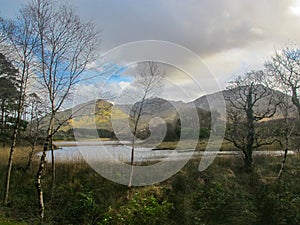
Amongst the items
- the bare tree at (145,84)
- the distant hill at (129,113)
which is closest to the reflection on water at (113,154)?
the distant hill at (129,113)

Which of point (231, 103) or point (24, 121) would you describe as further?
point (231, 103)

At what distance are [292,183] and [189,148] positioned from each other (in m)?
6.15

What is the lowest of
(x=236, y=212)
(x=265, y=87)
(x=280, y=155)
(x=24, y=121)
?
(x=236, y=212)

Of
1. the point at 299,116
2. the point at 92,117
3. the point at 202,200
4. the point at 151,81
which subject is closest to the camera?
the point at 92,117

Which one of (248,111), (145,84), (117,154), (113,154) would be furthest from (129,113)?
(248,111)

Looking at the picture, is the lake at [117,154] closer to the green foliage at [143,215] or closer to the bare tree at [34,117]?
the bare tree at [34,117]

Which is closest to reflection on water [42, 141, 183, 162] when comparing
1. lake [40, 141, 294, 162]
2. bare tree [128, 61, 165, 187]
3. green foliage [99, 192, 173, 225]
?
lake [40, 141, 294, 162]

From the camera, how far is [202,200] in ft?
42.3

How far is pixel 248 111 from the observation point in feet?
55.1

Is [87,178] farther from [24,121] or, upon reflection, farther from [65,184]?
[24,121]

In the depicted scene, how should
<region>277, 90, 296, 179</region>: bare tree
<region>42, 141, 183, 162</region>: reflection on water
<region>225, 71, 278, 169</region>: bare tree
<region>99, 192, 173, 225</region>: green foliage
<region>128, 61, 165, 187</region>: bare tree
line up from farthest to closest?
<region>225, 71, 278, 169</region>: bare tree, <region>277, 90, 296, 179</region>: bare tree, <region>42, 141, 183, 162</region>: reflection on water, <region>128, 61, 165, 187</region>: bare tree, <region>99, 192, 173, 225</region>: green foliage

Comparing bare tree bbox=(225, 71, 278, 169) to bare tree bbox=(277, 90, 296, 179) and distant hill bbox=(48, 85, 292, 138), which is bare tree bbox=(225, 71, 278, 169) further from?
distant hill bbox=(48, 85, 292, 138)

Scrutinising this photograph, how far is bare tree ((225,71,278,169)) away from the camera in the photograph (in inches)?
658

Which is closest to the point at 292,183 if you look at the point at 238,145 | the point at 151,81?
the point at 238,145
